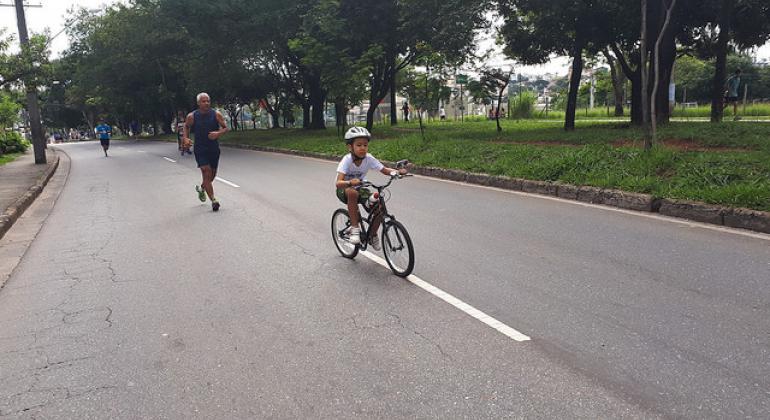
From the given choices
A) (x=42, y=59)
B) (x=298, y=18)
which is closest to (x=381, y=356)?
(x=42, y=59)

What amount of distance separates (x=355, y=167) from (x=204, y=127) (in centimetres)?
478

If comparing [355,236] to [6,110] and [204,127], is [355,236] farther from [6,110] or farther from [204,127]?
[6,110]

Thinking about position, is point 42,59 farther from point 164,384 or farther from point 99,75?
point 99,75

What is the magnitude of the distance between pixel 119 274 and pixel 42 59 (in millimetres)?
15990

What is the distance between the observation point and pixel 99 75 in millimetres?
49719

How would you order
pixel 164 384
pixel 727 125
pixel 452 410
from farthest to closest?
pixel 727 125
pixel 164 384
pixel 452 410

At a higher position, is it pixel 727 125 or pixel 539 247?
pixel 727 125

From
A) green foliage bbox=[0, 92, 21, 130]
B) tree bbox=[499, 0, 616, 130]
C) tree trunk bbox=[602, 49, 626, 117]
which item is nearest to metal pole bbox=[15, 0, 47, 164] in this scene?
green foliage bbox=[0, 92, 21, 130]

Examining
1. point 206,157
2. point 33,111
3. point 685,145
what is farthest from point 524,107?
point 206,157

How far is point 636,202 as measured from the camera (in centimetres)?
851

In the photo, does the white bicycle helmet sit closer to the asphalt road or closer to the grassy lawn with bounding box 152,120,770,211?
the asphalt road

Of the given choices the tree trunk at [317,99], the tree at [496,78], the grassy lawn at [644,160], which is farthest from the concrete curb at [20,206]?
the tree trunk at [317,99]

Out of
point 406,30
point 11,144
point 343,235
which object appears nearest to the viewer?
point 343,235

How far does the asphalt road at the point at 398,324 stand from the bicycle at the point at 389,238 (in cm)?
15
